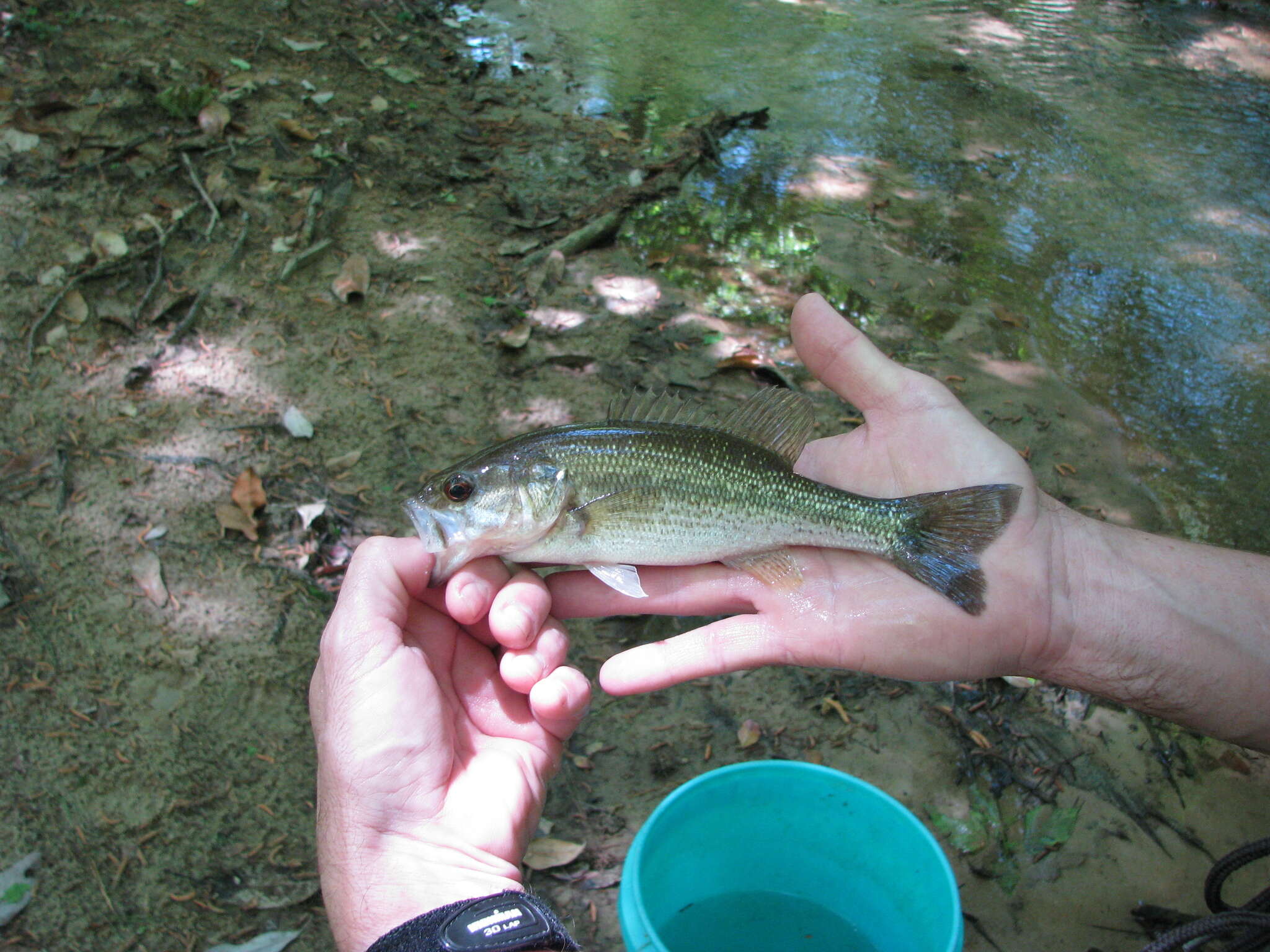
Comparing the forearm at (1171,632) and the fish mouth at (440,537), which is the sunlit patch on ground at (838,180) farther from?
the fish mouth at (440,537)

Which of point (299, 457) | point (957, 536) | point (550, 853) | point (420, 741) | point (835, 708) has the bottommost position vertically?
point (550, 853)

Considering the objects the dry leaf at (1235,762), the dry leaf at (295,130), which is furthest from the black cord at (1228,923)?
the dry leaf at (295,130)

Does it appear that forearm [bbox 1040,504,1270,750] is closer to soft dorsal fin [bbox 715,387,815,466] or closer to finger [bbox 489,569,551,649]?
soft dorsal fin [bbox 715,387,815,466]

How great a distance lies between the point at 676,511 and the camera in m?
2.90

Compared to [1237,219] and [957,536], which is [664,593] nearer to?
[957,536]

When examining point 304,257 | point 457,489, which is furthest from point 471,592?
point 304,257

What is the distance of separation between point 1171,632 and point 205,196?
6119 millimetres

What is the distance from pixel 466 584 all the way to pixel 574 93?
808cm

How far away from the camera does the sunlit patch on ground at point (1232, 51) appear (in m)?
11.7

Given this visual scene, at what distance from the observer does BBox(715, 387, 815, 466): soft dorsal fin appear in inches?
121

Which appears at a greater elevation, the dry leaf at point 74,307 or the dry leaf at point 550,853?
the dry leaf at point 74,307

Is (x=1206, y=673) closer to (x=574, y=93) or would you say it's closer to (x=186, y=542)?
(x=186, y=542)

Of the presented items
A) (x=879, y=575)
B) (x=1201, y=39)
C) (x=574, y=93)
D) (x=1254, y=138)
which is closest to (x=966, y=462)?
(x=879, y=575)

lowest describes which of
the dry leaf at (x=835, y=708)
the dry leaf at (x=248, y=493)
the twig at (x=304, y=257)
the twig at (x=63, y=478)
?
the dry leaf at (x=835, y=708)
